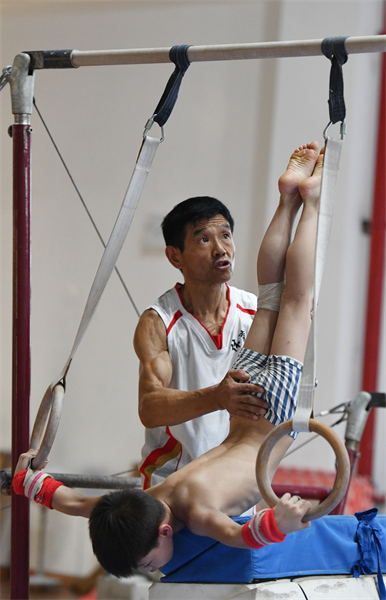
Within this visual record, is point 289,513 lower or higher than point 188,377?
lower

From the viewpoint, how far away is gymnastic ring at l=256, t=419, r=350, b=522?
1.34 metres

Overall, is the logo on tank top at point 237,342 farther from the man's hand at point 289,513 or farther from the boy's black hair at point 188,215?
the man's hand at point 289,513

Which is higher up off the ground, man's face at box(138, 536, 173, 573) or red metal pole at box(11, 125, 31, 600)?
red metal pole at box(11, 125, 31, 600)

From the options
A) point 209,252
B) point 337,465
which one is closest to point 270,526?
point 337,465

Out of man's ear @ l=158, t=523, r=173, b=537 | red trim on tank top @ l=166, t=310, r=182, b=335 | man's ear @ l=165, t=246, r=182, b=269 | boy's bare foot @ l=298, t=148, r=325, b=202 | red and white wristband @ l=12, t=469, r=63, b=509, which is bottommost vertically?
man's ear @ l=158, t=523, r=173, b=537

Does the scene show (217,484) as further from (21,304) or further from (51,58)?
(51,58)

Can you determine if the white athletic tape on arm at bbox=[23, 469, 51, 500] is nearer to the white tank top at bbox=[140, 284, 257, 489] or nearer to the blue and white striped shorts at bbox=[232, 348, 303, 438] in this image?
the white tank top at bbox=[140, 284, 257, 489]

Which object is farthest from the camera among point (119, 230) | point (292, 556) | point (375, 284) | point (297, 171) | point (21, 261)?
point (375, 284)

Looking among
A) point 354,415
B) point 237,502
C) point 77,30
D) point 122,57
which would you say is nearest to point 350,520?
point 237,502

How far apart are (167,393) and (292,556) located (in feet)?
1.95

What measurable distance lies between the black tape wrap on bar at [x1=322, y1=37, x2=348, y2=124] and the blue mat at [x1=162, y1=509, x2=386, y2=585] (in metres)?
1.12

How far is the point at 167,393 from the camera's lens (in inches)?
75.3

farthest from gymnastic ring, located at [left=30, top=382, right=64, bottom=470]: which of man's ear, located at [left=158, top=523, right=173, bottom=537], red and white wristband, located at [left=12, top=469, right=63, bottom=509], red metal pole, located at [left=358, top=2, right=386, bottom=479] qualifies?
red metal pole, located at [left=358, top=2, right=386, bottom=479]

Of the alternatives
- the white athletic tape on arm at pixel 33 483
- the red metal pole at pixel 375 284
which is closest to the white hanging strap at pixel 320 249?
the white athletic tape on arm at pixel 33 483
